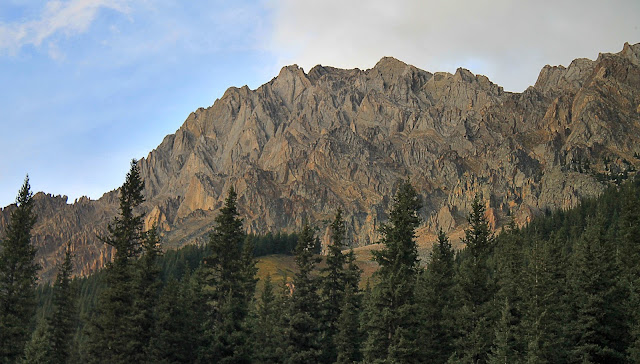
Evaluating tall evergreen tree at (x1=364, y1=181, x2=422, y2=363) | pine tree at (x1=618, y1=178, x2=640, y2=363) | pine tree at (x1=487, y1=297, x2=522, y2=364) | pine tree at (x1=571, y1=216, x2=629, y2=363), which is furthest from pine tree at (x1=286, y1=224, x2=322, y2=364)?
pine tree at (x1=618, y1=178, x2=640, y2=363)

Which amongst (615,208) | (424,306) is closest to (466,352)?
(424,306)

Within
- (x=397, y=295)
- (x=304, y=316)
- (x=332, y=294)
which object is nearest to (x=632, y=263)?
(x=397, y=295)

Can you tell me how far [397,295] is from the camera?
153ft

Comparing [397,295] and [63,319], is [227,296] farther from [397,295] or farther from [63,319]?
[63,319]

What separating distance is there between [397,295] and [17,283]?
3395 centimetres

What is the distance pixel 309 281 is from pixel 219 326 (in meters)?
9.53

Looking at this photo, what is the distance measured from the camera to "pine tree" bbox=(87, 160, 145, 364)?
167ft

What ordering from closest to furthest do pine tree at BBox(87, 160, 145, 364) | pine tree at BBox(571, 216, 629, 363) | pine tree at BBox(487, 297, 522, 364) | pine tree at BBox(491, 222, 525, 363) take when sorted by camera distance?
pine tree at BBox(487, 297, 522, 364), pine tree at BBox(491, 222, 525, 363), pine tree at BBox(87, 160, 145, 364), pine tree at BBox(571, 216, 629, 363)

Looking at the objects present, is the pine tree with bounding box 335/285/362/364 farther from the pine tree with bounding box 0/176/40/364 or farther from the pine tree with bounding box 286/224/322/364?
the pine tree with bounding box 0/176/40/364

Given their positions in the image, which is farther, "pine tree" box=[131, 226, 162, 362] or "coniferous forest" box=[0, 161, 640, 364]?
"pine tree" box=[131, 226, 162, 362]

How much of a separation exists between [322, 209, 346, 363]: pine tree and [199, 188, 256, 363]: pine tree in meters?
7.81

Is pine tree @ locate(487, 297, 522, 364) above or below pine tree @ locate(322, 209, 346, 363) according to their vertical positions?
below

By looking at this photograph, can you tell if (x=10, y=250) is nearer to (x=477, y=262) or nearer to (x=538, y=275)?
(x=477, y=262)

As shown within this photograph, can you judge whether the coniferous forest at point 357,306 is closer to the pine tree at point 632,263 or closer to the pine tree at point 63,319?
the pine tree at point 632,263
